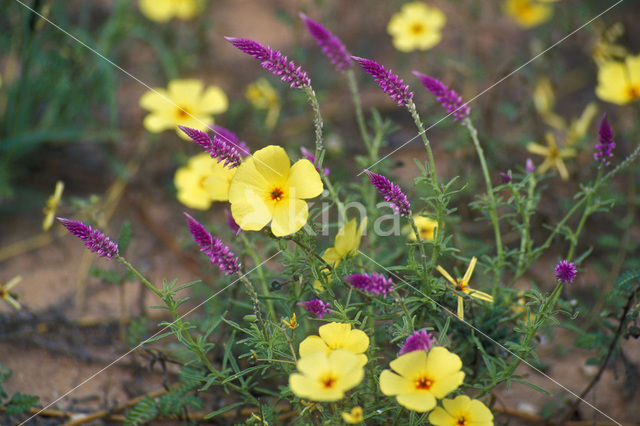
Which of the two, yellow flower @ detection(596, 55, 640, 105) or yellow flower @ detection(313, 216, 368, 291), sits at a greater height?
yellow flower @ detection(596, 55, 640, 105)

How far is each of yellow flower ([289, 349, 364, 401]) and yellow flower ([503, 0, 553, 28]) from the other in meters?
2.81

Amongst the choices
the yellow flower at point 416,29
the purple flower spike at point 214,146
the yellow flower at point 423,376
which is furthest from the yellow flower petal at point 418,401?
the yellow flower at point 416,29

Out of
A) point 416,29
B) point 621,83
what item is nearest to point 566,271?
point 621,83

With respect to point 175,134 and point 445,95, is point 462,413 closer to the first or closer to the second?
point 445,95

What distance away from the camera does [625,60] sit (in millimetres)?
2465

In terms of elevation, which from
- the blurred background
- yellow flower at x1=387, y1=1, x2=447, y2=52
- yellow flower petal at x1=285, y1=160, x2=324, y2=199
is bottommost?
the blurred background

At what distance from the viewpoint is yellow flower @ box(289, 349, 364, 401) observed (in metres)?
1.10

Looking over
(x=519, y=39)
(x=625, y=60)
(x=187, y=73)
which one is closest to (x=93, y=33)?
(x=187, y=73)

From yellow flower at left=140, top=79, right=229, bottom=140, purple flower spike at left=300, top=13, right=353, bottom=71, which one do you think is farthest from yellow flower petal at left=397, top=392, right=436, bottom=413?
yellow flower at left=140, top=79, right=229, bottom=140

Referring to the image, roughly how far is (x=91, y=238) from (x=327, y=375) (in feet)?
1.97

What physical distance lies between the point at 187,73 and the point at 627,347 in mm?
2708

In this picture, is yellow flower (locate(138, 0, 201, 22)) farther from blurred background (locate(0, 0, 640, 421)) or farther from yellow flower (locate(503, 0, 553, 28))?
yellow flower (locate(503, 0, 553, 28))

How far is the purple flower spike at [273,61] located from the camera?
4.24 feet

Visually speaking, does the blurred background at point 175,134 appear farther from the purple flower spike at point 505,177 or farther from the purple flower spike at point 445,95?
the purple flower spike at point 445,95
